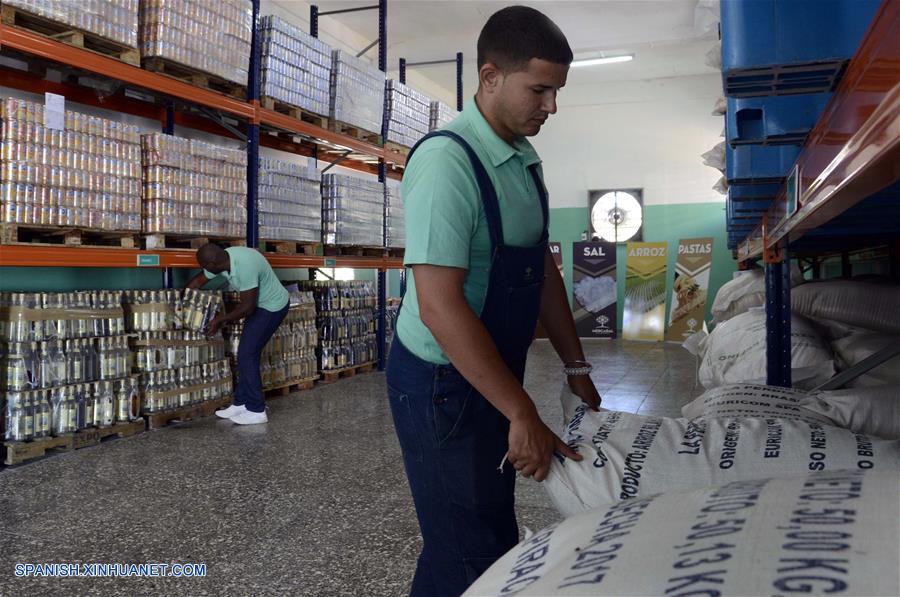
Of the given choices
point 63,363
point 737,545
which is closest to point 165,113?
point 63,363

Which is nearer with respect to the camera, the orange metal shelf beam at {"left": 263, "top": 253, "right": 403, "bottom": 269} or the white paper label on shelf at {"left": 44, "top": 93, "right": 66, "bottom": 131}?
the white paper label on shelf at {"left": 44, "top": 93, "right": 66, "bottom": 131}

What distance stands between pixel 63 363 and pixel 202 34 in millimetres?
2902

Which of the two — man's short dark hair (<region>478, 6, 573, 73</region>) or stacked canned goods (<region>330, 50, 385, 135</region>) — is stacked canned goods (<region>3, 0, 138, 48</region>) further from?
man's short dark hair (<region>478, 6, 573, 73</region>)

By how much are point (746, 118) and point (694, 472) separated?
1.23 metres

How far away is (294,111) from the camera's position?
288 inches

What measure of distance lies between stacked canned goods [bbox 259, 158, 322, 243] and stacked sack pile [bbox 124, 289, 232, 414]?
44.1 inches

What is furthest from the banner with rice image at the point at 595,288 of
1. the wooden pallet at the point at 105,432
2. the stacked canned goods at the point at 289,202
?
the wooden pallet at the point at 105,432

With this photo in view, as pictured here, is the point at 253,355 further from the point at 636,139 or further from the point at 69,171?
the point at 636,139

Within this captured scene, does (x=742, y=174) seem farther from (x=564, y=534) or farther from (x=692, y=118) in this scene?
(x=692, y=118)

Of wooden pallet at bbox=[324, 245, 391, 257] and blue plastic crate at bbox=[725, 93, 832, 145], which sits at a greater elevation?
wooden pallet at bbox=[324, 245, 391, 257]

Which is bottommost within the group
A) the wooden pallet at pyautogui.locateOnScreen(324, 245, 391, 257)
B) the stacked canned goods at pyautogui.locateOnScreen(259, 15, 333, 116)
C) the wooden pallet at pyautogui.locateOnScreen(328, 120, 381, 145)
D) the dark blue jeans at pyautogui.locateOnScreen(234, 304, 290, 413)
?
the dark blue jeans at pyautogui.locateOnScreen(234, 304, 290, 413)

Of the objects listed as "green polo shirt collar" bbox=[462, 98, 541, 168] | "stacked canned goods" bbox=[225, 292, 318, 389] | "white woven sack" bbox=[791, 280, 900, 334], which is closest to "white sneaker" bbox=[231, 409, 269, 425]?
"stacked canned goods" bbox=[225, 292, 318, 389]

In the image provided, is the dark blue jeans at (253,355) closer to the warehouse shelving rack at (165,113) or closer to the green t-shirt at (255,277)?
the green t-shirt at (255,277)

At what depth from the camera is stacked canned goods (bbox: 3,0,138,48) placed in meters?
4.64
